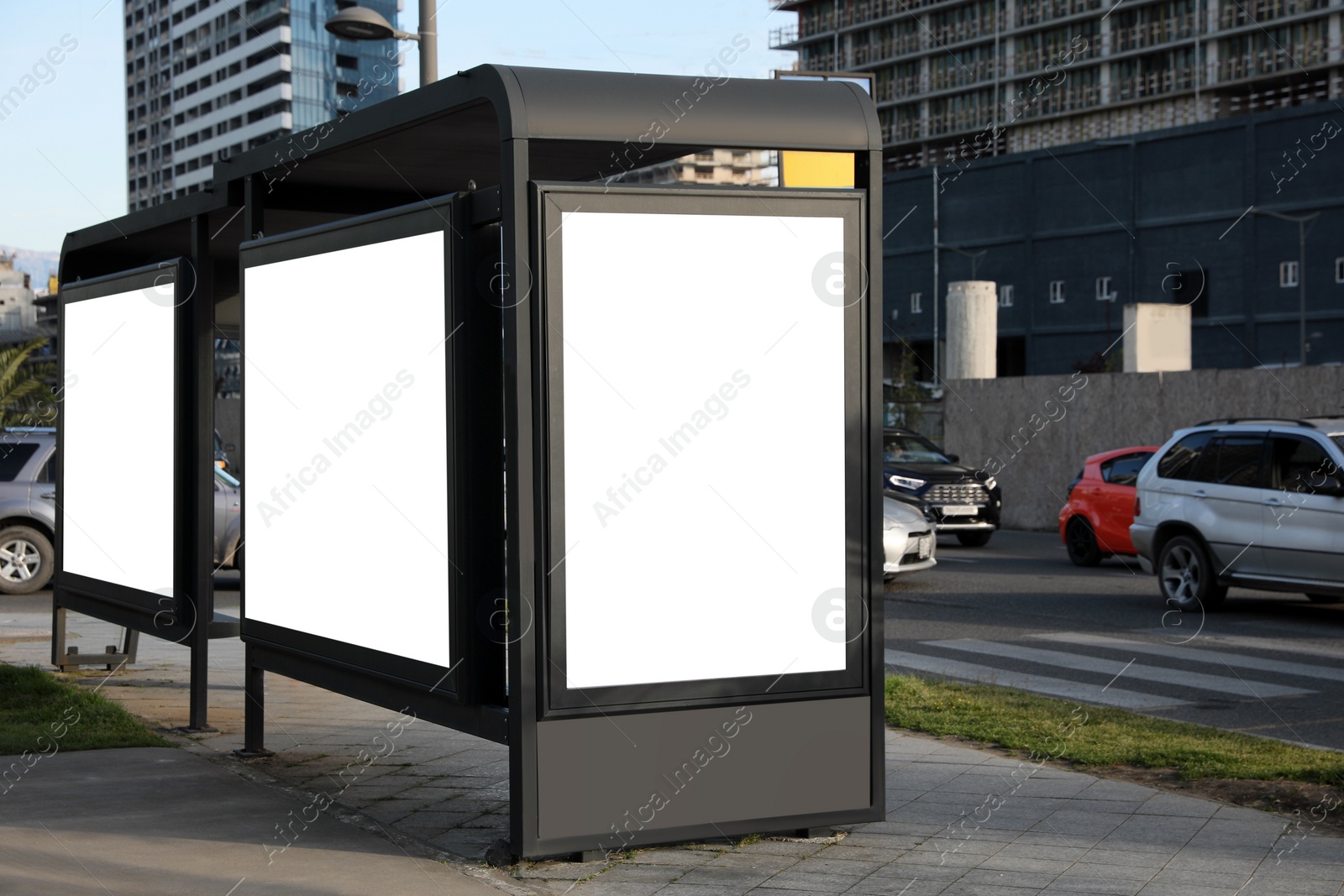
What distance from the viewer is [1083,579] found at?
17.2 m

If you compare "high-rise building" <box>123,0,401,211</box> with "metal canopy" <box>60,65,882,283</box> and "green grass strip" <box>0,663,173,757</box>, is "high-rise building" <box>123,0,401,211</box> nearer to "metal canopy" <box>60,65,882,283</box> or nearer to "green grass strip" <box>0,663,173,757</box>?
"green grass strip" <box>0,663,173,757</box>

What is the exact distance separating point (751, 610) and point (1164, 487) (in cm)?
957

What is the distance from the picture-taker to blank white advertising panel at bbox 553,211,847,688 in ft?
17.4

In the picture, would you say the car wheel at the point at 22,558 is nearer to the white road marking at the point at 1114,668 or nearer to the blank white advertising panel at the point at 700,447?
the white road marking at the point at 1114,668

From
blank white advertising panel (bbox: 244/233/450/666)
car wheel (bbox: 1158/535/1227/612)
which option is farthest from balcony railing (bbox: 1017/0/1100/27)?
blank white advertising panel (bbox: 244/233/450/666)

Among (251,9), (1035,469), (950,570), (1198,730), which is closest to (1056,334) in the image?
(1035,469)

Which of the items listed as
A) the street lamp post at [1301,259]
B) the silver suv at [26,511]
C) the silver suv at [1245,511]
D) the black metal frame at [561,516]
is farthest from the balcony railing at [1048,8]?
the black metal frame at [561,516]

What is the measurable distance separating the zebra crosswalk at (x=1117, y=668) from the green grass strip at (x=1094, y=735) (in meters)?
0.70

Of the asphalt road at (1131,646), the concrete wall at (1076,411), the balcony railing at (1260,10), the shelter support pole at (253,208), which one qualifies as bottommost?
the asphalt road at (1131,646)

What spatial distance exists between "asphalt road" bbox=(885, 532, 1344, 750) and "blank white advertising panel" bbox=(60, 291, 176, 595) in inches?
198

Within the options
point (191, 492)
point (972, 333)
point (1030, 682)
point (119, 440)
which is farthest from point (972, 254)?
point (191, 492)

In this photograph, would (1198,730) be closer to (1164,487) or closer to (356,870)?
(356,870)

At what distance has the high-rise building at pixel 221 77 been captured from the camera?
447 ft

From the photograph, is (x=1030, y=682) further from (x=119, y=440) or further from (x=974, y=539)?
(x=974, y=539)
